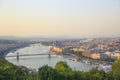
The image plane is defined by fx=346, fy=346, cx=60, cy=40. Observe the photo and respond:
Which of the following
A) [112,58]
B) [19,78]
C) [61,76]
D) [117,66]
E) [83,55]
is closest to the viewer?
[19,78]

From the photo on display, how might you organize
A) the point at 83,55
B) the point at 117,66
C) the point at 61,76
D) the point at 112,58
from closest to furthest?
the point at 61,76, the point at 117,66, the point at 112,58, the point at 83,55

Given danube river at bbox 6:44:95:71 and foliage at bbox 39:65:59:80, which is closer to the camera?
foliage at bbox 39:65:59:80

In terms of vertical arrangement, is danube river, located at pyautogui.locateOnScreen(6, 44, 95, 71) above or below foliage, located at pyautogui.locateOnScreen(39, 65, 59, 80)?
below

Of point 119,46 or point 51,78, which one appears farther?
point 119,46

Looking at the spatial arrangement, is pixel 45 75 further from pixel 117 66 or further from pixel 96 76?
pixel 117 66

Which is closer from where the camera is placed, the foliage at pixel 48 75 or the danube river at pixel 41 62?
the foliage at pixel 48 75

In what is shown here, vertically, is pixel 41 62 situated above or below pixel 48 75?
below

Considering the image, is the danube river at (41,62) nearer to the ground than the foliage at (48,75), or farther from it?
nearer to the ground

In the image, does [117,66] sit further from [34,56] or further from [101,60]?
[34,56]

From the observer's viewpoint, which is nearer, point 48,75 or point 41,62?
point 48,75

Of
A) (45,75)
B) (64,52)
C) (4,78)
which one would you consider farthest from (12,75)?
(64,52)
